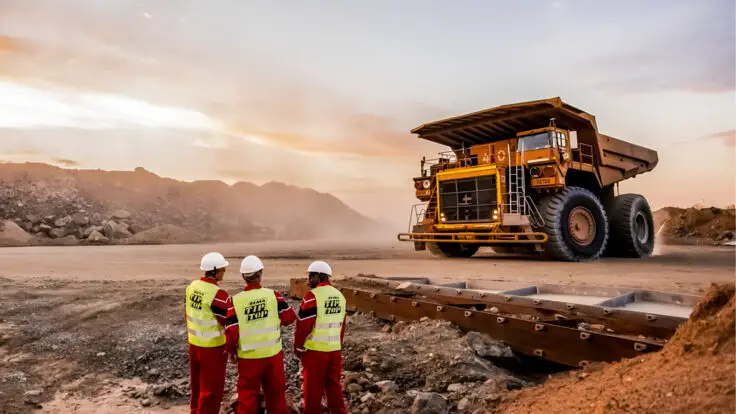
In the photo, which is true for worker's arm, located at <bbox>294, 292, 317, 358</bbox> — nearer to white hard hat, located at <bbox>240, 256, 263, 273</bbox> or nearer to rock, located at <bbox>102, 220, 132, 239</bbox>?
white hard hat, located at <bbox>240, 256, 263, 273</bbox>

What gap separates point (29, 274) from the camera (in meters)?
13.1

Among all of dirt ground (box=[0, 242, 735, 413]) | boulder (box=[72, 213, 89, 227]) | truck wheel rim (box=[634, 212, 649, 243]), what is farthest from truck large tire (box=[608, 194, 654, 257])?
boulder (box=[72, 213, 89, 227])

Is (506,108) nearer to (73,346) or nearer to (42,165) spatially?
(73,346)

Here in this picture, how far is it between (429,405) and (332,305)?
1.05 metres

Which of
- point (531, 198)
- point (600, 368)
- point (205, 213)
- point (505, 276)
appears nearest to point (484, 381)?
point (600, 368)

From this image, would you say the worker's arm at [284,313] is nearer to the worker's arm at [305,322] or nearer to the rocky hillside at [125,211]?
the worker's arm at [305,322]

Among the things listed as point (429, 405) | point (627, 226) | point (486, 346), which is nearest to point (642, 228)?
point (627, 226)

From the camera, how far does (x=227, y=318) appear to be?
374cm

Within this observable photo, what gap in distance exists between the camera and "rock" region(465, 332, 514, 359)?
4.77 meters

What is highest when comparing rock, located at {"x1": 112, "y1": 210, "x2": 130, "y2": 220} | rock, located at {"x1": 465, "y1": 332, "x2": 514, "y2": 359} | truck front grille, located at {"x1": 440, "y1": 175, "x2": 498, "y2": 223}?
rock, located at {"x1": 112, "y1": 210, "x2": 130, "y2": 220}

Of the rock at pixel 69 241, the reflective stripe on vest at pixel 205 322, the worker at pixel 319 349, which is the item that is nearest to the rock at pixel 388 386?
the worker at pixel 319 349

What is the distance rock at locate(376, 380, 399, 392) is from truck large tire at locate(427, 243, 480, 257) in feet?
37.4

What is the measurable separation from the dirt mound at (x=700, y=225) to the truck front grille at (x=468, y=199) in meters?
18.9

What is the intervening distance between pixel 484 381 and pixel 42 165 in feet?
241
